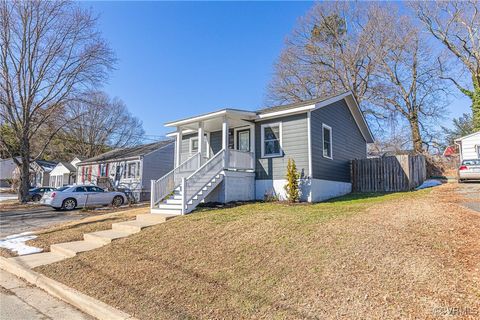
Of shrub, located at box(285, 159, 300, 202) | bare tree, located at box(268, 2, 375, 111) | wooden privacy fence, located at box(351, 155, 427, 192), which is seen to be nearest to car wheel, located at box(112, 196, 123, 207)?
shrub, located at box(285, 159, 300, 202)

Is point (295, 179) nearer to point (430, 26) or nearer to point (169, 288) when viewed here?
point (169, 288)

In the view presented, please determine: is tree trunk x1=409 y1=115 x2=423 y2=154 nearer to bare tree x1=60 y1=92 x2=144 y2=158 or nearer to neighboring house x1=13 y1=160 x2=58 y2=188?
bare tree x1=60 y1=92 x2=144 y2=158

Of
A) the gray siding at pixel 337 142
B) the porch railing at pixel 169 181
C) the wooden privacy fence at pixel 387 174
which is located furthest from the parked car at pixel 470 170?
the porch railing at pixel 169 181

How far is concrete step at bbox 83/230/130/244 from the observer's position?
811 centimetres

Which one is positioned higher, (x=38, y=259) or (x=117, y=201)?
(x=117, y=201)

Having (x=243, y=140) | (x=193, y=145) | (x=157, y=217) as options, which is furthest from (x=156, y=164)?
(x=157, y=217)

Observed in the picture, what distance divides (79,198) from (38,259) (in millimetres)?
12182

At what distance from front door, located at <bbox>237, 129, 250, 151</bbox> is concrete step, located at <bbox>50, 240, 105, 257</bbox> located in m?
7.64

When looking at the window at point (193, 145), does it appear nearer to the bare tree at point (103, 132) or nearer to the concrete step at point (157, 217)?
the concrete step at point (157, 217)

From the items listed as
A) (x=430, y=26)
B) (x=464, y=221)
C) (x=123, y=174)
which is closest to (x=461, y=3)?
(x=430, y=26)

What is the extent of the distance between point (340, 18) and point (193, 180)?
23894 mm

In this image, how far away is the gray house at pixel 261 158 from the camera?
450 inches

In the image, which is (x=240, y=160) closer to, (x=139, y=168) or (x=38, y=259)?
(x=38, y=259)

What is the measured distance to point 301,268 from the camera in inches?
185
